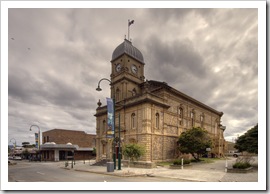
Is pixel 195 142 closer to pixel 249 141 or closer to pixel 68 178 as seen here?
pixel 249 141

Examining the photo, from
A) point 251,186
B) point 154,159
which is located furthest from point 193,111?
point 251,186

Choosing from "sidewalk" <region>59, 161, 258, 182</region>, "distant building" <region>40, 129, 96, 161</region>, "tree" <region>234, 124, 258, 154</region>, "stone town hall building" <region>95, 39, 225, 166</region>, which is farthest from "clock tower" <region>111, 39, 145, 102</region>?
"distant building" <region>40, 129, 96, 161</region>

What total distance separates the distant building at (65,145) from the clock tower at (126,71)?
2445cm

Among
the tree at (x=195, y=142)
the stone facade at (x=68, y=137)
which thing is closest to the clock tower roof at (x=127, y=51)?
the tree at (x=195, y=142)

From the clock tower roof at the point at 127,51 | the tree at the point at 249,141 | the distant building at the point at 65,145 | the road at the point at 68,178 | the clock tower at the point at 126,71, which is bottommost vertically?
the distant building at the point at 65,145

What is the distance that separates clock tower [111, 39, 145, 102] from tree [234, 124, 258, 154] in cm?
1887

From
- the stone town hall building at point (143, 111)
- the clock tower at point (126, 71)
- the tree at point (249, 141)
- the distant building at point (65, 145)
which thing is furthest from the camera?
the distant building at point (65, 145)

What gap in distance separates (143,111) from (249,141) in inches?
529

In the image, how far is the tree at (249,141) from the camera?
767 inches

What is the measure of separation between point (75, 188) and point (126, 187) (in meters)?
2.80

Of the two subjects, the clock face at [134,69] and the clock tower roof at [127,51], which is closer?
the clock tower roof at [127,51]

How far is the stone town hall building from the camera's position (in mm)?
28688

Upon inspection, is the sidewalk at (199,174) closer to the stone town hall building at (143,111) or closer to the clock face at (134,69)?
the stone town hall building at (143,111)

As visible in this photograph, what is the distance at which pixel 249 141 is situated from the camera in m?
20.0
